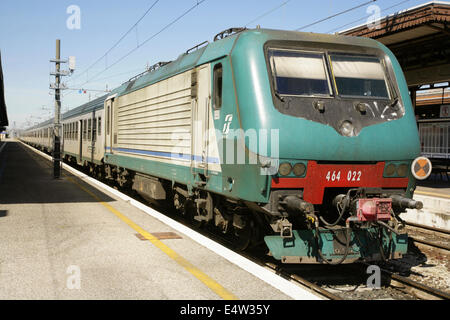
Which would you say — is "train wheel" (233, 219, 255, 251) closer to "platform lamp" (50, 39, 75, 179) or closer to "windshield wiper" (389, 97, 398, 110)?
"windshield wiper" (389, 97, 398, 110)

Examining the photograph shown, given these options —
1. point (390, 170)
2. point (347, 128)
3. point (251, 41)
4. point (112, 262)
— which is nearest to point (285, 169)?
point (347, 128)

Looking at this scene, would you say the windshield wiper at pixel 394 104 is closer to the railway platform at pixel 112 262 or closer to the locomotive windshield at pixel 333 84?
the locomotive windshield at pixel 333 84

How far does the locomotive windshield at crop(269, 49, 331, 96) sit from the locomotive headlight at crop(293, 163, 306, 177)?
100cm

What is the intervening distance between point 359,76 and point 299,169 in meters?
1.79

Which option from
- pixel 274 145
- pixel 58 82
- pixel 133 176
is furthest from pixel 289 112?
pixel 58 82

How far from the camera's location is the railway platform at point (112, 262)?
459cm

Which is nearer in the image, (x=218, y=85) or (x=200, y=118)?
(x=218, y=85)

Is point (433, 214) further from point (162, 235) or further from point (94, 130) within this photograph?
point (94, 130)

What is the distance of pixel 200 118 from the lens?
7367mm

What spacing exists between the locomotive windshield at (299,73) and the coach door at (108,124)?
894 centimetres

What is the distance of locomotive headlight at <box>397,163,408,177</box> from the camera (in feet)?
20.6

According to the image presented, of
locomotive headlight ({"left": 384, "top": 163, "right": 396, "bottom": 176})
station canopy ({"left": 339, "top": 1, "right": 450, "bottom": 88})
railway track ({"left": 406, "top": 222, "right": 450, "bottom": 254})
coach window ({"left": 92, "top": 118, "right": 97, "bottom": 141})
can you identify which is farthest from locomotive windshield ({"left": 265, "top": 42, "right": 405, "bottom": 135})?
coach window ({"left": 92, "top": 118, "right": 97, "bottom": 141})

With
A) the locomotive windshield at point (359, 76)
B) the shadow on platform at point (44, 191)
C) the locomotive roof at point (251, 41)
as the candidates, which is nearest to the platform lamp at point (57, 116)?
the shadow on platform at point (44, 191)

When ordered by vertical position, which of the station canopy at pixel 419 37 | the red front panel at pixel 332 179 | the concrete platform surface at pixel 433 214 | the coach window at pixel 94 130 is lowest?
the concrete platform surface at pixel 433 214
